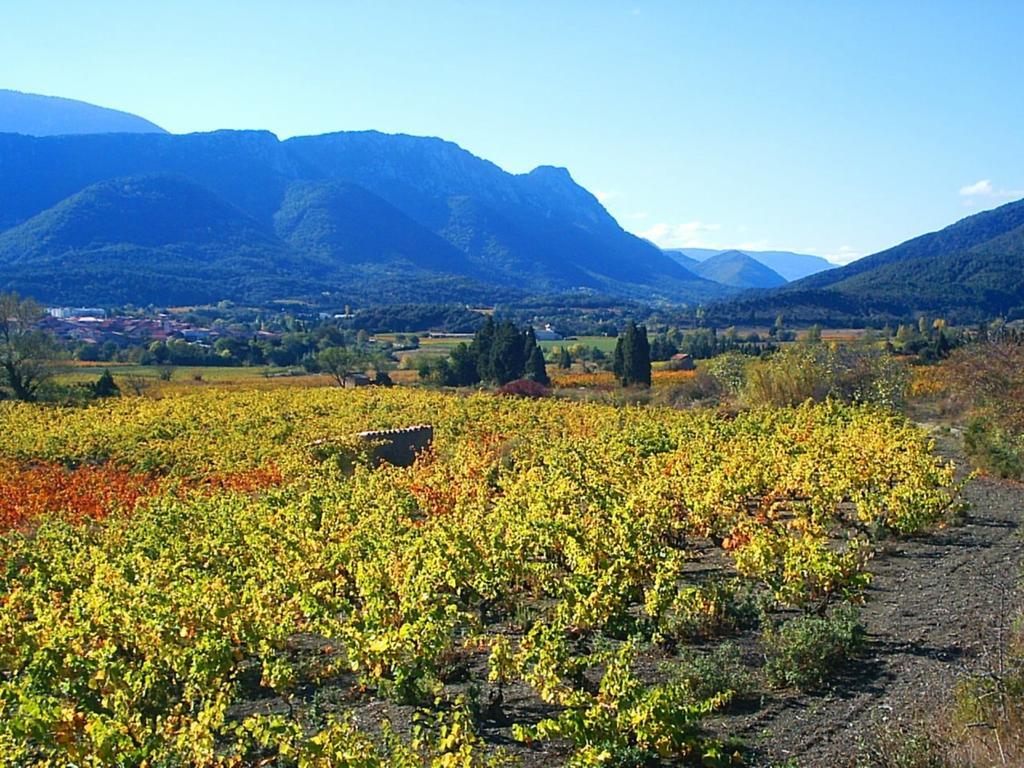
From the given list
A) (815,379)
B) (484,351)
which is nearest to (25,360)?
(484,351)

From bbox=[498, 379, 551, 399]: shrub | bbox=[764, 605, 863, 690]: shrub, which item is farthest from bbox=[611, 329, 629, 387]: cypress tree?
bbox=[764, 605, 863, 690]: shrub

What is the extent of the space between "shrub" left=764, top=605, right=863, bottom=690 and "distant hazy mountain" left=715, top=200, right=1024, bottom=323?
387 ft

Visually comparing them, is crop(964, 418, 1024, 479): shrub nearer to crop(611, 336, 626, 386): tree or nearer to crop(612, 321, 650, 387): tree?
crop(612, 321, 650, 387): tree

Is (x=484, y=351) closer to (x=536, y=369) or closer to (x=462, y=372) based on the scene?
(x=462, y=372)

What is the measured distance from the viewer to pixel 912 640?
9242 millimetres

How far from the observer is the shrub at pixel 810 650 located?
8.26 meters

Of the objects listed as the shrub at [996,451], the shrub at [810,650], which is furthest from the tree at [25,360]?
the shrub at [810,650]

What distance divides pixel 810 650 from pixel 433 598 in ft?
11.4

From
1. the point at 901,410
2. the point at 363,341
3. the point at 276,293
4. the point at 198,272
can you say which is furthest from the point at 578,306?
the point at 901,410

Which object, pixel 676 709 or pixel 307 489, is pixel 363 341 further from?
pixel 676 709

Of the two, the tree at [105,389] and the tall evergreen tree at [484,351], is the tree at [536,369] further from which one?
the tree at [105,389]

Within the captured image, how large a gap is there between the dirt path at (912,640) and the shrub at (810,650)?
0.57ft

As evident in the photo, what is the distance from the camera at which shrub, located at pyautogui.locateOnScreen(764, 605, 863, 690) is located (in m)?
8.26

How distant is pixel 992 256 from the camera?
142000 millimetres
